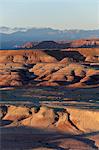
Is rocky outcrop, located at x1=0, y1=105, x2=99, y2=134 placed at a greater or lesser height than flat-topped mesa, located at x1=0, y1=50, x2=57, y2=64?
lesser

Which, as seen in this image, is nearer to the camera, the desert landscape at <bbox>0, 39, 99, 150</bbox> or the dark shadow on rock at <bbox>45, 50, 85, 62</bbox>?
the desert landscape at <bbox>0, 39, 99, 150</bbox>

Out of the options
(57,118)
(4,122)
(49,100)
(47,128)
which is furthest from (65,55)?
(47,128)

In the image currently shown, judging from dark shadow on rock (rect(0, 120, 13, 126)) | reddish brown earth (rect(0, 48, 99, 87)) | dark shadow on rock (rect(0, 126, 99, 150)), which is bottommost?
dark shadow on rock (rect(0, 126, 99, 150))

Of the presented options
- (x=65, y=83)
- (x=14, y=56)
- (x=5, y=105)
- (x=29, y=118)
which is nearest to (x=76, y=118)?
(x=29, y=118)

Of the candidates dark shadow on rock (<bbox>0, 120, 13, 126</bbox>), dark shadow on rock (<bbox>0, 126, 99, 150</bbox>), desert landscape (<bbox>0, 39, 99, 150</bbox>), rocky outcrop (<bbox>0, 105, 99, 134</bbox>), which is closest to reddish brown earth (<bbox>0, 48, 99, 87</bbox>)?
desert landscape (<bbox>0, 39, 99, 150</bbox>)

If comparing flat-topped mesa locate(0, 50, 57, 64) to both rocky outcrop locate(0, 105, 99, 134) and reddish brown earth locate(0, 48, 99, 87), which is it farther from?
rocky outcrop locate(0, 105, 99, 134)

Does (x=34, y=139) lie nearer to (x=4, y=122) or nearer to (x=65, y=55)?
(x=4, y=122)

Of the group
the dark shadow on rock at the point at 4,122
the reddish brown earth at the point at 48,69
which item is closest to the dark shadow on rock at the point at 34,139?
the dark shadow on rock at the point at 4,122

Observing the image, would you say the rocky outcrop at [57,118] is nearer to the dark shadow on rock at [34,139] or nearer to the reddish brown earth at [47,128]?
the reddish brown earth at [47,128]

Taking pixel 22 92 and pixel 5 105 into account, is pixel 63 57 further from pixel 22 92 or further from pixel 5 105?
pixel 5 105
